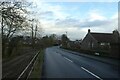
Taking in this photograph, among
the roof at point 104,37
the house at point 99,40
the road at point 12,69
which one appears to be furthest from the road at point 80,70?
the roof at point 104,37

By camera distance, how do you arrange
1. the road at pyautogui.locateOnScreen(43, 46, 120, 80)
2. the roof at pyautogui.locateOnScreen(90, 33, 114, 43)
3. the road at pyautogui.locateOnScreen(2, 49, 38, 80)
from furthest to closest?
the roof at pyautogui.locateOnScreen(90, 33, 114, 43), the road at pyautogui.locateOnScreen(2, 49, 38, 80), the road at pyautogui.locateOnScreen(43, 46, 120, 80)

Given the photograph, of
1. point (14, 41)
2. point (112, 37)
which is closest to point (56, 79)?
point (14, 41)

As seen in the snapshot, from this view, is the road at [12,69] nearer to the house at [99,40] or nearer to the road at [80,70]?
the road at [80,70]

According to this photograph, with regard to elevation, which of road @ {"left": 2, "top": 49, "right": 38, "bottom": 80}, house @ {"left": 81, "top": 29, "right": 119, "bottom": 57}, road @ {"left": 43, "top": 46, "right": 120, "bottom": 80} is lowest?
road @ {"left": 2, "top": 49, "right": 38, "bottom": 80}

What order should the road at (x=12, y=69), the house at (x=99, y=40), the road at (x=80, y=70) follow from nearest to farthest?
1. the road at (x=80, y=70)
2. the road at (x=12, y=69)
3. the house at (x=99, y=40)

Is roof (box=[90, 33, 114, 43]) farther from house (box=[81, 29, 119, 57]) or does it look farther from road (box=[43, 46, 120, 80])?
road (box=[43, 46, 120, 80])

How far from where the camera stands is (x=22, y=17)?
1586 centimetres

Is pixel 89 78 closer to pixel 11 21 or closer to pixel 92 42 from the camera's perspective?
pixel 11 21

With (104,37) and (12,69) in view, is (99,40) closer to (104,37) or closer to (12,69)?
(104,37)

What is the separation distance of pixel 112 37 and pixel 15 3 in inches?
2506

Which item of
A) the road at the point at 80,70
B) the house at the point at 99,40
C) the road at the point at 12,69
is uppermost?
the house at the point at 99,40

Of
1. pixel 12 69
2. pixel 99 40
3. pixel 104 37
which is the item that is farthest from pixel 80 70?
pixel 104 37

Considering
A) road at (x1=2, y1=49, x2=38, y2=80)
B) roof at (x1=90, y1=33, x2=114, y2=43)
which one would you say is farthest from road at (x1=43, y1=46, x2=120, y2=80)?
roof at (x1=90, y1=33, x2=114, y2=43)

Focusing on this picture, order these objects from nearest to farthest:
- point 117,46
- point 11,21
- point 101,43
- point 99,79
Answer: point 99,79, point 11,21, point 117,46, point 101,43
